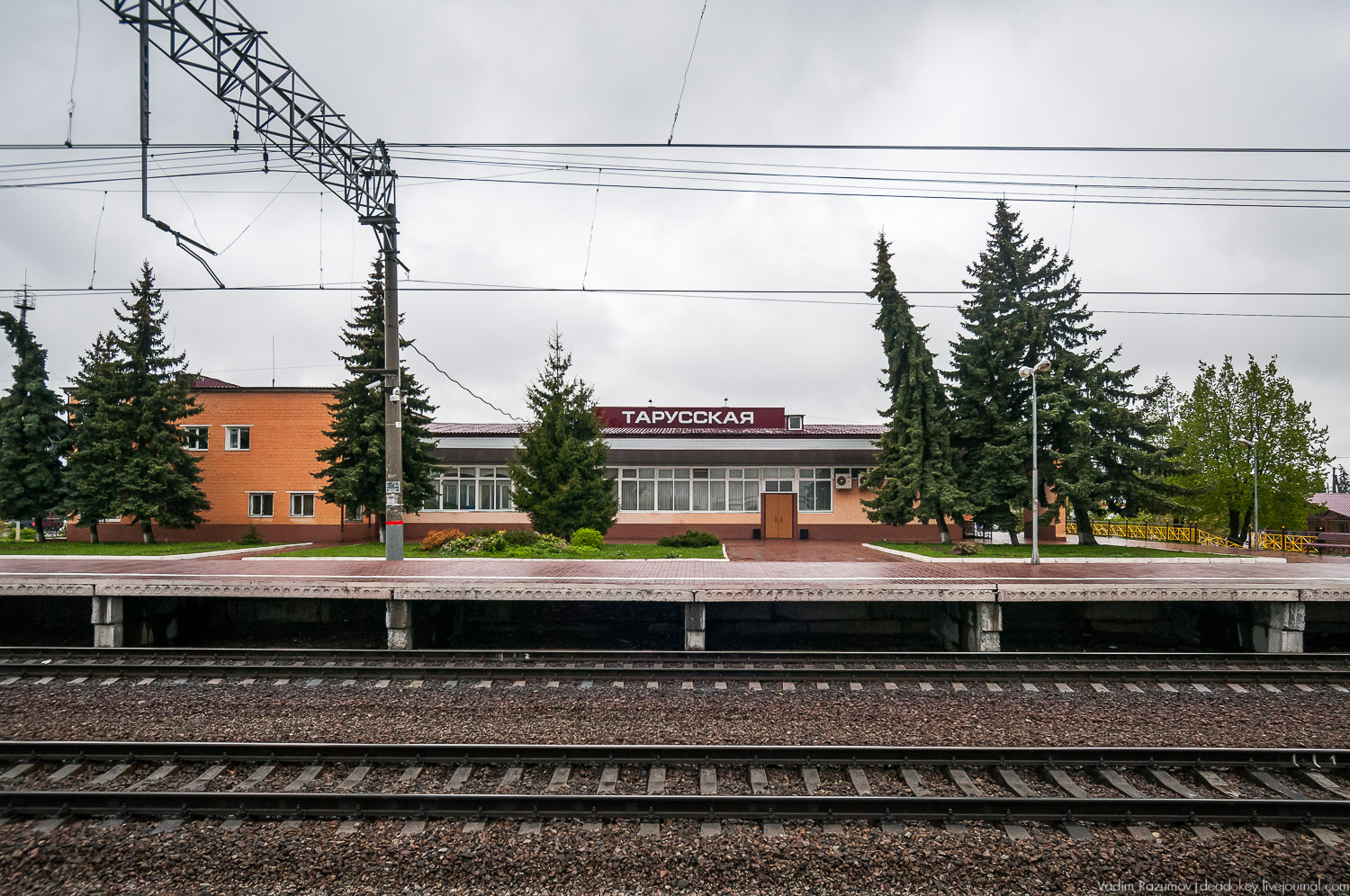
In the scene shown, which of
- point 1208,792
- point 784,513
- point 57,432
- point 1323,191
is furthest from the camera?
point 784,513

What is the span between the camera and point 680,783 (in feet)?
21.0

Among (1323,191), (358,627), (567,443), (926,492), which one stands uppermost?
Result: (1323,191)

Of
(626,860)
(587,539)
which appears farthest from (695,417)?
(626,860)

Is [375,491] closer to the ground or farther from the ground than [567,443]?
closer to the ground

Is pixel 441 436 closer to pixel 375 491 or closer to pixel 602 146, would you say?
pixel 375 491

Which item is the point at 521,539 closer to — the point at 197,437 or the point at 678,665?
the point at 678,665

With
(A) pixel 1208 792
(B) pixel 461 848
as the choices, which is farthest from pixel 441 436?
(A) pixel 1208 792

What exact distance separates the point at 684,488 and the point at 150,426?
21.9 m

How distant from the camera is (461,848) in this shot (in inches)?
206

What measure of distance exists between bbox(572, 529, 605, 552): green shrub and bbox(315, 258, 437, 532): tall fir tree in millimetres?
9338

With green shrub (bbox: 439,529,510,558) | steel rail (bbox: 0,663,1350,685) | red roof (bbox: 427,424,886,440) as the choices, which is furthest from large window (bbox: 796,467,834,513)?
steel rail (bbox: 0,663,1350,685)

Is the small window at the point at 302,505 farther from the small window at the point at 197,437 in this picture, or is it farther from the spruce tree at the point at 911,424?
the spruce tree at the point at 911,424

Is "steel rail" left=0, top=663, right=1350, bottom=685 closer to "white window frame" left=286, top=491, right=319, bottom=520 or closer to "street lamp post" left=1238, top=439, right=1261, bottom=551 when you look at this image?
"white window frame" left=286, top=491, right=319, bottom=520

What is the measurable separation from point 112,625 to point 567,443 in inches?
464
